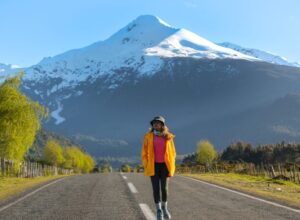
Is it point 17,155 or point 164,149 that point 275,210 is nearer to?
point 164,149

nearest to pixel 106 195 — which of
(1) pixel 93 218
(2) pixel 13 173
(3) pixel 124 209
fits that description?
(3) pixel 124 209

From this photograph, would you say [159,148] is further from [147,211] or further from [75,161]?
[75,161]

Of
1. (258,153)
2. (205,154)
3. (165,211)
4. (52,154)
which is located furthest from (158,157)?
(52,154)

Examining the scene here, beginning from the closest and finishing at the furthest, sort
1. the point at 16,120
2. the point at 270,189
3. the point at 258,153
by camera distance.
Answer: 1. the point at 270,189
2. the point at 16,120
3. the point at 258,153

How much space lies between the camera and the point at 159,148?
36.5 feet

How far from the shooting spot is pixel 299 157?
83.9 m

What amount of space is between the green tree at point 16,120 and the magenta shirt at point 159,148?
73.1ft

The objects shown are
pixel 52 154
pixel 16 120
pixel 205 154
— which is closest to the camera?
pixel 16 120

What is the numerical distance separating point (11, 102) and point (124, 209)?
70.6 ft

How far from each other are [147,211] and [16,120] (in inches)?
851

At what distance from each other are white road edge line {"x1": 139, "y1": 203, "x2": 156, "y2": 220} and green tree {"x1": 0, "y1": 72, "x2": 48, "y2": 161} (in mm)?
19916

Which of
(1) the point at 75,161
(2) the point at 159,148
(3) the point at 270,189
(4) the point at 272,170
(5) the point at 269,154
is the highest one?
(1) the point at 75,161

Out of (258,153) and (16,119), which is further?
(258,153)

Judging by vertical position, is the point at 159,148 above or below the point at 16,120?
below
